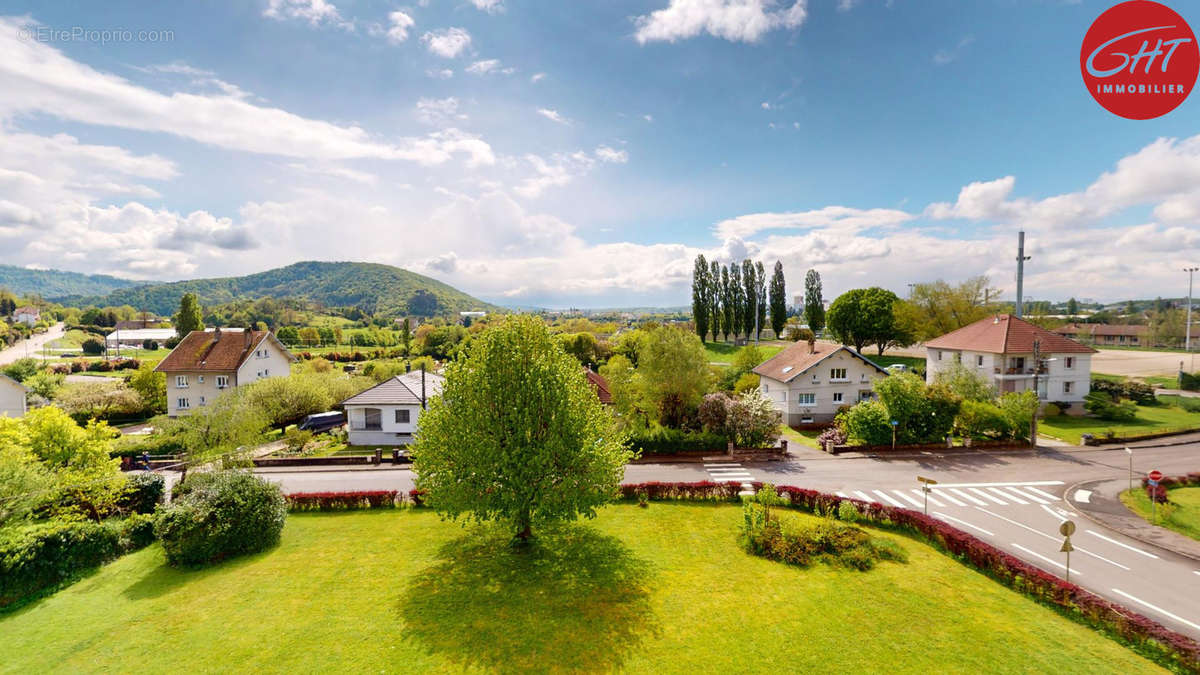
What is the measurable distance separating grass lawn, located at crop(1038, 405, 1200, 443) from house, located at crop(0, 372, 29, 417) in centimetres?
9347

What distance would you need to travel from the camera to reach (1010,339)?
154 ft

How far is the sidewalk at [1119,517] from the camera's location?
1997cm

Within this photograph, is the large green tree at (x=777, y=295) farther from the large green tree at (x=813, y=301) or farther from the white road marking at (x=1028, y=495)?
the white road marking at (x=1028, y=495)

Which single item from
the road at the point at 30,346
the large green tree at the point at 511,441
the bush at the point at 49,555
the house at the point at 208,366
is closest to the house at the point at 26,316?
the road at the point at 30,346

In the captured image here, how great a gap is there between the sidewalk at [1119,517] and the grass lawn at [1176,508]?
427 mm

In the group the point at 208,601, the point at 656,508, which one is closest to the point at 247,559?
the point at 208,601

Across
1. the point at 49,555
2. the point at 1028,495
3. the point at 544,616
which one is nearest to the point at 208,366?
the point at 49,555

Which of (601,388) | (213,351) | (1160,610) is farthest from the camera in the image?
(213,351)

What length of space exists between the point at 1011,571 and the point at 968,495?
11.9 metres

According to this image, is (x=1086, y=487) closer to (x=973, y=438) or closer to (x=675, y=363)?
(x=973, y=438)

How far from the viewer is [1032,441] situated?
3594 centimetres

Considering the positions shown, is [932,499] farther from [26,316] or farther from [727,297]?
[26,316]

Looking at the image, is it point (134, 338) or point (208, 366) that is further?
point (134, 338)

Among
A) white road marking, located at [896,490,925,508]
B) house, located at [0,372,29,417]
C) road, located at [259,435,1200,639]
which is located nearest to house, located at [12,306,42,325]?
house, located at [0,372,29,417]
